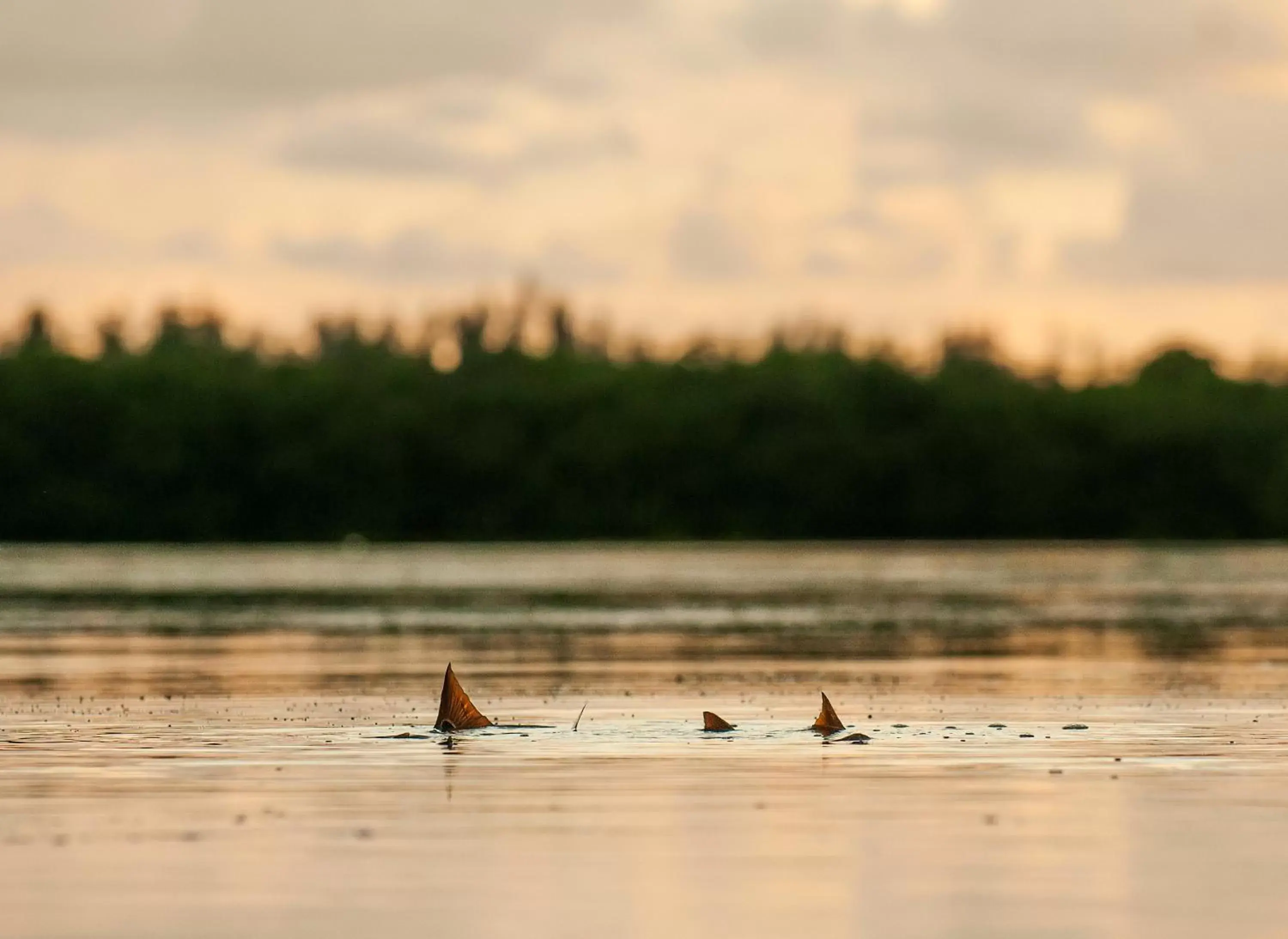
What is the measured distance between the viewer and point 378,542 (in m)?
185

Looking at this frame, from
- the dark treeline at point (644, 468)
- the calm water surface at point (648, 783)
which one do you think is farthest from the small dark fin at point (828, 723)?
the dark treeline at point (644, 468)

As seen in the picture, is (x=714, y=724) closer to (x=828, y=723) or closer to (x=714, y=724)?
(x=714, y=724)

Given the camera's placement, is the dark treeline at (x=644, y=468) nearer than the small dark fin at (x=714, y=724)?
No

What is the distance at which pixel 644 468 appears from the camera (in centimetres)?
19438

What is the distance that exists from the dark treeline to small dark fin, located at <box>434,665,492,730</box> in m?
155

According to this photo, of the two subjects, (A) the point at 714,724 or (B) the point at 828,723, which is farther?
(A) the point at 714,724

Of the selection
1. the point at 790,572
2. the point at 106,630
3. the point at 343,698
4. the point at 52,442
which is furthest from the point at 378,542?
the point at 343,698

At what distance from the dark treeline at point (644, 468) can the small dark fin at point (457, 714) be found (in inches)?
6099

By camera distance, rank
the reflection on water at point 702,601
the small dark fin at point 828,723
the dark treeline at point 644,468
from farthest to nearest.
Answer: the dark treeline at point 644,468 < the reflection on water at point 702,601 < the small dark fin at point 828,723

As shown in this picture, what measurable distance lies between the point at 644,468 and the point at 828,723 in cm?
16618

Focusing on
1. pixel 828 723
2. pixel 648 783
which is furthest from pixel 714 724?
pixel 648 783

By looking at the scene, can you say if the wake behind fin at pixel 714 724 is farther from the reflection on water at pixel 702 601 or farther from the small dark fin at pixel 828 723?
the reflection on water at pixel 702 601

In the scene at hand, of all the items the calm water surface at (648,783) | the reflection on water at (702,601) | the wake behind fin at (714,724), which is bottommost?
the reflection on water at (702,601)

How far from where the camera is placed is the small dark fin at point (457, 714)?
28.2 meters
